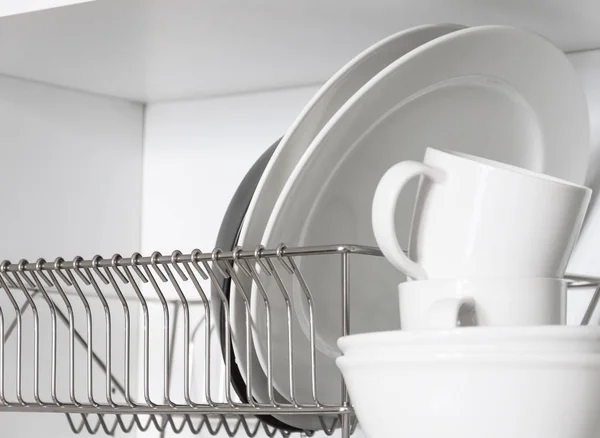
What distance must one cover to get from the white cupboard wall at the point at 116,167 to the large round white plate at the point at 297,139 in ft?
0.91

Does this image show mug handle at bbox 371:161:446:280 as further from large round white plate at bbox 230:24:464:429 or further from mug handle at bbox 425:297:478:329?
large round white plate at bbox 230:24:464:429

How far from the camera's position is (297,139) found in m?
0.87

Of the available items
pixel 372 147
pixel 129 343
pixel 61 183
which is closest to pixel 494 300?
pixel 372 147

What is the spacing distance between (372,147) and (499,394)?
12.3 inches

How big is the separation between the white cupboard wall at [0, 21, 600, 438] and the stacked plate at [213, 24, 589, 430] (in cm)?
14

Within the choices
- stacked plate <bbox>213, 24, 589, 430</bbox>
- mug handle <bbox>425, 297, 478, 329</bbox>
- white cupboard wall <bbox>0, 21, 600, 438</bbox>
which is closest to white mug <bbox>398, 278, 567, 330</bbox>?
mug handle <bbox>425, 297, 478, 329</bbox>

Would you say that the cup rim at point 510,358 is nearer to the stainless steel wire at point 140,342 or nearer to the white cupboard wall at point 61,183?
the stainless steel wire at point 140,342

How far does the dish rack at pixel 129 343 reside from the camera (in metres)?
0.83

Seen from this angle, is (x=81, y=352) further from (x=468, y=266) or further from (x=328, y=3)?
(x=468, y=266)

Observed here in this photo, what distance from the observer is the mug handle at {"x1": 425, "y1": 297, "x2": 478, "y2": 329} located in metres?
0.66

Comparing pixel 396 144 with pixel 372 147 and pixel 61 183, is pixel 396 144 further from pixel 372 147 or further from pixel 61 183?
pixel 61 183

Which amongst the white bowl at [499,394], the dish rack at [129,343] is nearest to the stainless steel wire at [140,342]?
the dish rack at [129,343]

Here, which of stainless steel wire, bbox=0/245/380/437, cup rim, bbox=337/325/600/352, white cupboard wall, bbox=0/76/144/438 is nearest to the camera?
cup rim, bbox=337/325/600/352

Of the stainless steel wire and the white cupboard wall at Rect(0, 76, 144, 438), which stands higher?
the white cupboard wall at Rect(0, 76, 144, 438)
